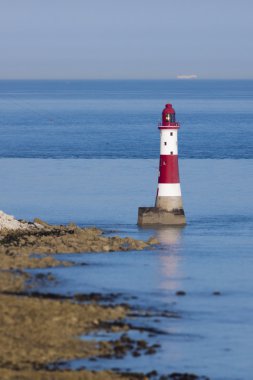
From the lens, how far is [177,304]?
2034 centimetres

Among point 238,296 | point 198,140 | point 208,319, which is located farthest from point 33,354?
point 198,140

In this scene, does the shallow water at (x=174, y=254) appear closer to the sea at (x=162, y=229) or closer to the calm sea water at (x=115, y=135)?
the sea at (x=162, y=229)

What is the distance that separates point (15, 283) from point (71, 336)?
3.33 metres

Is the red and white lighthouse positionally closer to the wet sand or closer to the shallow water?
the shallow water

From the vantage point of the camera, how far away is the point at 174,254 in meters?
26.1

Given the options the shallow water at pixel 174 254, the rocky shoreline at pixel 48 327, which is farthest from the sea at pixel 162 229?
the rocky shoreline at pixel 48 327

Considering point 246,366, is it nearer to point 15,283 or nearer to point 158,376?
point 158,376

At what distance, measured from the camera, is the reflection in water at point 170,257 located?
22.7 metres

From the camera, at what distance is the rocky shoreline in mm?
15750

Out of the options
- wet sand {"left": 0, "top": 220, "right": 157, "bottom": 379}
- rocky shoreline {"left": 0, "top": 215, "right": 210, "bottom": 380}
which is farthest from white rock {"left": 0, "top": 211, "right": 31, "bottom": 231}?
rocky shoreline {"left": 0, "top": 215, "right": 210, "bottom": 380}

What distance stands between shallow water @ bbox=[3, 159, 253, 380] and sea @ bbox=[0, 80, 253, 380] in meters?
0.02

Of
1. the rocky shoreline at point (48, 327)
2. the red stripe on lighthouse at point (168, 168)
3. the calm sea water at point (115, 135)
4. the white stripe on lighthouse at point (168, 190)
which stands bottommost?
the rocky shoreline at point (48, 327)

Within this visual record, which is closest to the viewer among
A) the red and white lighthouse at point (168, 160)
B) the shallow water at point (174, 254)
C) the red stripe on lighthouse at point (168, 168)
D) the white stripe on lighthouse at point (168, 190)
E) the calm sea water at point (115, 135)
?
the shallow water at point (174, 254)

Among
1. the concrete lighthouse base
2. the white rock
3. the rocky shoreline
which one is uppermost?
the concrete lighthouse base
